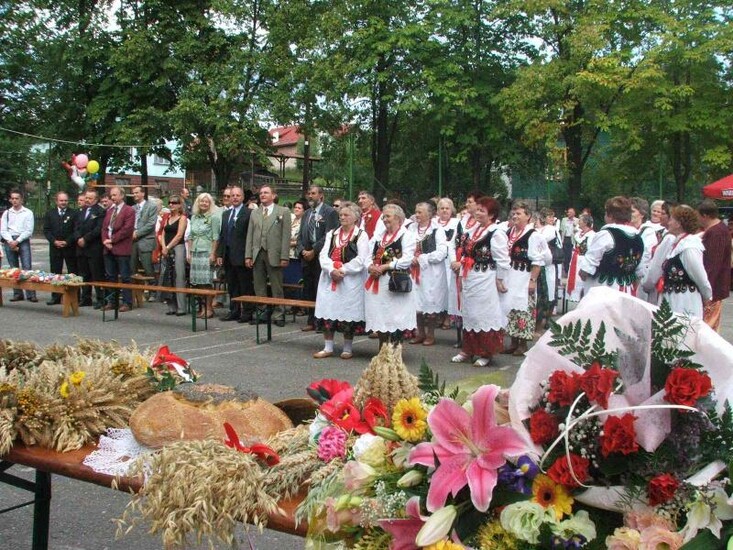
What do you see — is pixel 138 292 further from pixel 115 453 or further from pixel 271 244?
pixel 115 453

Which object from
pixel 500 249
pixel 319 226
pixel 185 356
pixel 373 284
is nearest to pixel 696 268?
pixel 500 249

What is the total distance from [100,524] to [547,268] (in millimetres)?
9029

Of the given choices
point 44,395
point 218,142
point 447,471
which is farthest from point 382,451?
point 218,142

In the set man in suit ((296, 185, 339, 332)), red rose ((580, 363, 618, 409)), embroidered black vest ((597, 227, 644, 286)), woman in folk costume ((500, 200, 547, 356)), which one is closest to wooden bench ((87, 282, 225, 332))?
man in suit ((296, 185, 339, 332))

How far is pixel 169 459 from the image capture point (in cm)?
258

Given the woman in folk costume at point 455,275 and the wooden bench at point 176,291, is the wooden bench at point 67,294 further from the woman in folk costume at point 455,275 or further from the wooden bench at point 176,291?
the woman in folk costume at point 455,275

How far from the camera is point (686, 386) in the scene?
5.85 ft

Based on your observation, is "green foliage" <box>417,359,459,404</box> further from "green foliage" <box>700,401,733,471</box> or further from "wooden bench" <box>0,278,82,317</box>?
"wooden bench" <box>0,278,82,317</box>

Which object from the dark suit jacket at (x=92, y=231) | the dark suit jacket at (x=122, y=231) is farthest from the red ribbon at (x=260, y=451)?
the dark suit jacket at (x=92, y=231)

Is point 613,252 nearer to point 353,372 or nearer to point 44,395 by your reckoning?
point 353,372

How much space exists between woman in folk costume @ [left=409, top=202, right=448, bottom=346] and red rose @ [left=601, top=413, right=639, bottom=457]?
9.60 metres

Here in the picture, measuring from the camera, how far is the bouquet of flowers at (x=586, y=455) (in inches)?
70.3

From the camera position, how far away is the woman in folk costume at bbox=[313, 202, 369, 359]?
9922mm

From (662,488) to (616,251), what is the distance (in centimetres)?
773
